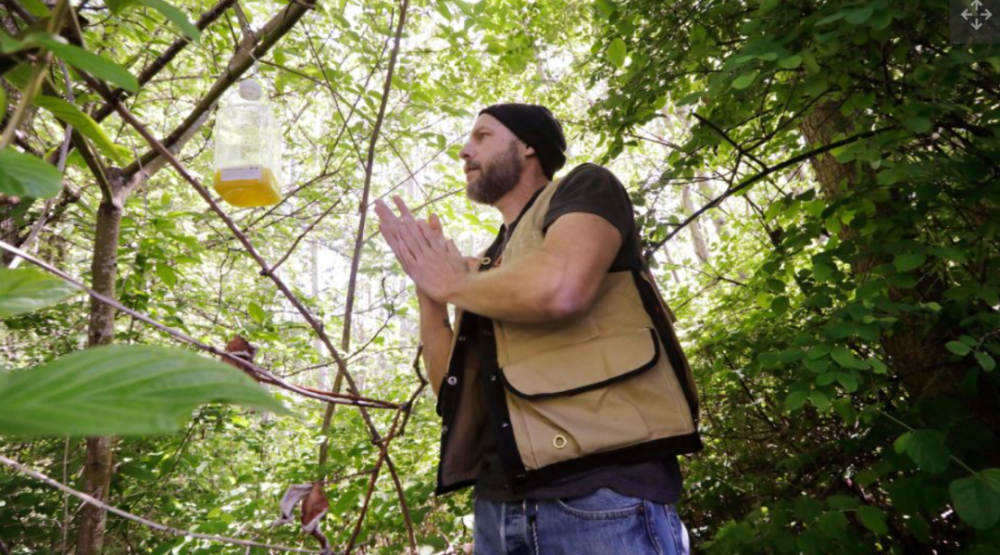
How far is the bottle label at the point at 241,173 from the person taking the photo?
6.42 feet

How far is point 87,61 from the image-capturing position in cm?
40

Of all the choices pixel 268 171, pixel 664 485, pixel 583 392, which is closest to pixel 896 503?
pixel 664 485

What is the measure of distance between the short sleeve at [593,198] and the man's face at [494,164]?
17.8 inches

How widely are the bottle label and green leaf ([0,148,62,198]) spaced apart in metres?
1.63

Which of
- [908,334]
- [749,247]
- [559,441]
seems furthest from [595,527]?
[749,247]

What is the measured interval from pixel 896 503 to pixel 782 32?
1.60 meters

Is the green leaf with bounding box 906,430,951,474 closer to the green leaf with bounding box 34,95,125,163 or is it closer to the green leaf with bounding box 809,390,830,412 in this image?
the green leaf with bounding box 809,390,830,412

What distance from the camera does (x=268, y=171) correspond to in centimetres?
206

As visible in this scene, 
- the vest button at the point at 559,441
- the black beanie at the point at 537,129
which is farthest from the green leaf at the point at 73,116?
the black beanie at the point at 537,129

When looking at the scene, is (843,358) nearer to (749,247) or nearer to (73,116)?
(73,116)

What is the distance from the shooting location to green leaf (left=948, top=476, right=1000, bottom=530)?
1.53m

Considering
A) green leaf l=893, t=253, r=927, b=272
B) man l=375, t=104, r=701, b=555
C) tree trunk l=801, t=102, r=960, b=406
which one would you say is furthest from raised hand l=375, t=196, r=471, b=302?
tree trunk l=801, t=102, r=960, b=406

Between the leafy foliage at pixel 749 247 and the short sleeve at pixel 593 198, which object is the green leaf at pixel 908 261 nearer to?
the leafy foliage at pixel 749 247

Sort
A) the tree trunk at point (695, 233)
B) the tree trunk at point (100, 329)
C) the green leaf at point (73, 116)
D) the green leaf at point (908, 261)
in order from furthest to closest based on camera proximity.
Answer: the tree trunk at point (695, 233), the tree trunk at point (100, 329), the green leaf at point (908, 261), the green leaf at point (73, 116)
